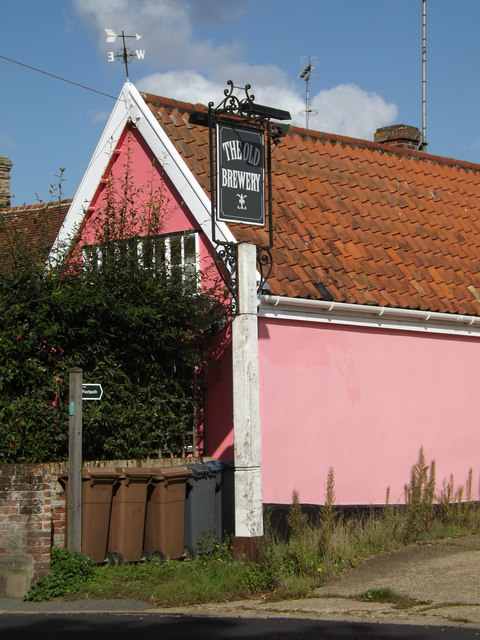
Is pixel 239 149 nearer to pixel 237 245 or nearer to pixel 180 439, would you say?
pixel 237 245

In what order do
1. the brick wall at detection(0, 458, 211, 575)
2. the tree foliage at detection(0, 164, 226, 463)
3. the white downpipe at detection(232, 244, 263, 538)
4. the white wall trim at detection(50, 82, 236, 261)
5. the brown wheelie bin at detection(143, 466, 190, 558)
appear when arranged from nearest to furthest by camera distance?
the brick wall at detection(0, 458, 211, 575), the white downpipe at detection(232, 244, 263, 538), the tree foliage at detection(0, 164, 226, 463), the brown wheelie bin at detection(143, 466, 190, 558), the white wall trim at detection(50, 82, 236, 261)

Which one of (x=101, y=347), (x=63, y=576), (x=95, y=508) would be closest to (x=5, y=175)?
(x=101, y=347)

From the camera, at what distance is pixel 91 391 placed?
35.4 ft

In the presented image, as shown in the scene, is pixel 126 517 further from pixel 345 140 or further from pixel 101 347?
pixel 345 140

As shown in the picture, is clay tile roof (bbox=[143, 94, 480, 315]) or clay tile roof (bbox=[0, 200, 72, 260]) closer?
clay tile roof (bbox=[0, 200, 72, 260])

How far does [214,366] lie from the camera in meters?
13.3

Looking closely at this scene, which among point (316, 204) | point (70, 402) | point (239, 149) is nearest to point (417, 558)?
point (70, 402)

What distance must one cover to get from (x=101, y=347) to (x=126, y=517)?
201cm

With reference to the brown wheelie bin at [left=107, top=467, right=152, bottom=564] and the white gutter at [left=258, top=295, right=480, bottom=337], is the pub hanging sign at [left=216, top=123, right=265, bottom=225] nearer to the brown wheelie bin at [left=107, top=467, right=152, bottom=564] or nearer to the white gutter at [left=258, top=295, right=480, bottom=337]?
the white gutter at [left=258, top=295, right=480, bottom=337]

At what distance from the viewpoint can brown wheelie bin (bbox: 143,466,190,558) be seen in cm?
1140

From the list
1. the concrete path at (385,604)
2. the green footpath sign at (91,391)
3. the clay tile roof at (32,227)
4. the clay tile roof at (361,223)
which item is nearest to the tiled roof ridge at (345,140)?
the clay tile roof at (361,223)

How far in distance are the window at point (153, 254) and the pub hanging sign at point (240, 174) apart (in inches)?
54.8

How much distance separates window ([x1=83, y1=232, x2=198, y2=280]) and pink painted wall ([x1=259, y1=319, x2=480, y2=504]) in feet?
4.58

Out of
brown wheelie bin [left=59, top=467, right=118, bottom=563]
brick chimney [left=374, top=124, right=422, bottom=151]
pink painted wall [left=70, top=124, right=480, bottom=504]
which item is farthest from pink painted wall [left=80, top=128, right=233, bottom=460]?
brick chimney [left=374, top=124, right=422, bottom=151]
